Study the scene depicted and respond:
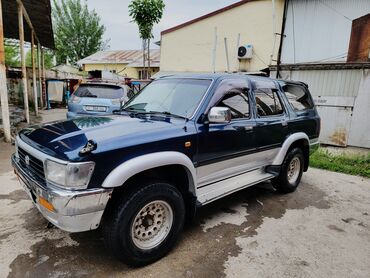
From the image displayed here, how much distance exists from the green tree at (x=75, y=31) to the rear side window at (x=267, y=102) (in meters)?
40.7

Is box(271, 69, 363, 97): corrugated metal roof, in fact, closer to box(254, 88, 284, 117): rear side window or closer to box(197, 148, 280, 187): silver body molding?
box(254, 88, 284, 117): rear side window

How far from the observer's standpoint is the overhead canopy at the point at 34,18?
931 centimetres

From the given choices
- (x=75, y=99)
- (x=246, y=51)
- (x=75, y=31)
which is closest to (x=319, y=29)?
(x=246, y=51)

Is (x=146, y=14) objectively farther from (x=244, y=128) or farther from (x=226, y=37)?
(x=244, y=128)

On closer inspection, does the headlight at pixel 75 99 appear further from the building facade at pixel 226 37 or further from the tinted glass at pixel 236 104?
the building facade at pixel 226 37

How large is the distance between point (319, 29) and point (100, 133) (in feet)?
37.6

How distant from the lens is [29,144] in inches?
112

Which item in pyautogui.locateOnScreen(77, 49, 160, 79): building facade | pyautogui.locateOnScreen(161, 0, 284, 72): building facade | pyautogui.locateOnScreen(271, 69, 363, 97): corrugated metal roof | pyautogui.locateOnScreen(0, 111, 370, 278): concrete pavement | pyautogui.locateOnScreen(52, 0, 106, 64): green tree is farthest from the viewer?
pyautogui.locateOnScreen(52, 0, 106, 64): green tree

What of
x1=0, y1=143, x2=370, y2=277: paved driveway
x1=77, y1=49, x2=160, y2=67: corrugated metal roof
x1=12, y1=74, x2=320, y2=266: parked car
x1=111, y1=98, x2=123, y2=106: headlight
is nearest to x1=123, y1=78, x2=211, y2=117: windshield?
x1=12, y1=74, x2=320, y2=266: parked car

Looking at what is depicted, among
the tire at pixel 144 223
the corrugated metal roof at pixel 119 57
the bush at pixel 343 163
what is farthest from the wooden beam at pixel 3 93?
the corrugated metal roof at pixel 119 57

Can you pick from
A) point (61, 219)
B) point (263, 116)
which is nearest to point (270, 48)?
point (263, 116)

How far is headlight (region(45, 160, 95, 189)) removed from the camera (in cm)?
227

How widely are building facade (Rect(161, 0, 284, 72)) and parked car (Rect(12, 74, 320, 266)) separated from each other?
9.36 metres

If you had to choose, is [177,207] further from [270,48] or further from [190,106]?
[270,48]
